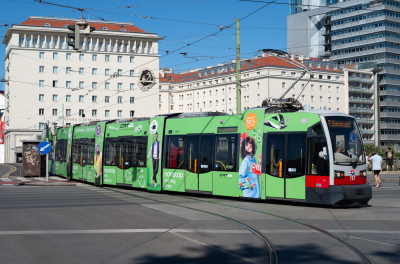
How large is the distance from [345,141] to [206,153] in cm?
498

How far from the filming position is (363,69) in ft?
365

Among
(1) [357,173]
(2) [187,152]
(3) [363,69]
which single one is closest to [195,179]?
(2) [187,152]

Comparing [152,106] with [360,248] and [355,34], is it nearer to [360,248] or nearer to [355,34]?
[355,34]

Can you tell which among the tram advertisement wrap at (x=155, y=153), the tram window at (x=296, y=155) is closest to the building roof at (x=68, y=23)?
the tram advertisement wrap at (x=155, y=153)

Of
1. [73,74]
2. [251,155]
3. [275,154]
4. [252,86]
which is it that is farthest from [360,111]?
[275,154]

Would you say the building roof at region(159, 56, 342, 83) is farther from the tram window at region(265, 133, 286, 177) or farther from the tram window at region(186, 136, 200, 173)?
the tram window at region(265, 133, 286, 177)

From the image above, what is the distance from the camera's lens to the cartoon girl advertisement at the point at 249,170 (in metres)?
14.8

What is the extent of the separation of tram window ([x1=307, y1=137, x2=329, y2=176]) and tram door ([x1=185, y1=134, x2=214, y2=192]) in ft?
13.0

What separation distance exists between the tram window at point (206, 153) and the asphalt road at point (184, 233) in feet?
6.96

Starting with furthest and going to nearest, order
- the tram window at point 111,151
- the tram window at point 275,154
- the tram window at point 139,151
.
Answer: the tram window at point 111,151
the tram window at point 139,151
the tram window at point 275,154

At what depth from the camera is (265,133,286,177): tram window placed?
556 inches

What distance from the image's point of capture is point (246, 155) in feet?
49.9

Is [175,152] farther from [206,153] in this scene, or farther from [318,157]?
[318,157]

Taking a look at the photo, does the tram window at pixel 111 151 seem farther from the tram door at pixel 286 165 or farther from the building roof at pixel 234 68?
the building roof at pixel 234 68
